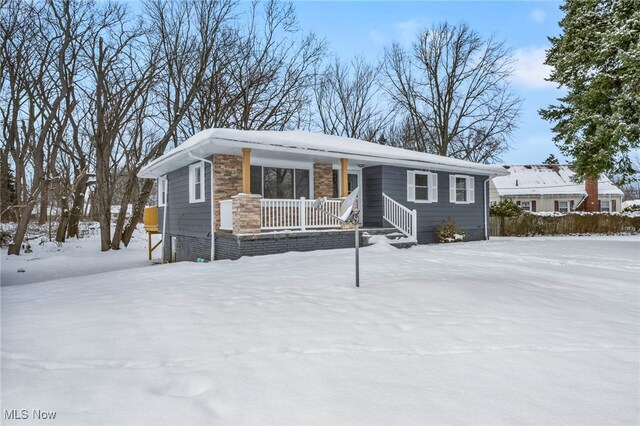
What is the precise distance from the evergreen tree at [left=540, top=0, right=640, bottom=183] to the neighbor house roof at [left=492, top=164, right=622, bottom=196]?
14438 millimetres

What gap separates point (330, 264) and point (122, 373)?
5.20 meters

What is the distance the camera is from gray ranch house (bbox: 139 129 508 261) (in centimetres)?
978

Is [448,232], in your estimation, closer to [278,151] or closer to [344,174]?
[344,174]

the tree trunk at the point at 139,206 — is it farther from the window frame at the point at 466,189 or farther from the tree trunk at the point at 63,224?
the window frame at the point at 466,189

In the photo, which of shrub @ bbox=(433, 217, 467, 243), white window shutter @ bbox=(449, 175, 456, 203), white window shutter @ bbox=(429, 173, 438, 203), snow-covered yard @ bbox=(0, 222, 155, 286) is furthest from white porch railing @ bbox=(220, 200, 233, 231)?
white window shutter @ bbox=(449, 175, 456, 203)

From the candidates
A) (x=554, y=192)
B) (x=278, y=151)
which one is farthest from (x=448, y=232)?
(x=554, y=192)

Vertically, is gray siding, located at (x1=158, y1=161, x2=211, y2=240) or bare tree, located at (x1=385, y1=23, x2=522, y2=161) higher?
bare tree, located at (x1=385, y1=23, x2=522, y2=161)

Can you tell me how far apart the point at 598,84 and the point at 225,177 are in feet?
41.5

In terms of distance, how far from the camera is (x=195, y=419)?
82.4 inches

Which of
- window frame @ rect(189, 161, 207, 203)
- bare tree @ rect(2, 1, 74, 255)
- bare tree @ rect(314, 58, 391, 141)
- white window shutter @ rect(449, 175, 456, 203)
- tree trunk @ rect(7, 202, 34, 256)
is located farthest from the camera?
bare tree @ rect(314, 58, 391, 141)

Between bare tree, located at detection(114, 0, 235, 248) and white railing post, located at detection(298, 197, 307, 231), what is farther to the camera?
bare tree, located at detection(114, 0, 235, 248)

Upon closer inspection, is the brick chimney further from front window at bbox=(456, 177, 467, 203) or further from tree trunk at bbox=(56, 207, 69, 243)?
tree trunk at bbox=(56, 207, 69, 243)

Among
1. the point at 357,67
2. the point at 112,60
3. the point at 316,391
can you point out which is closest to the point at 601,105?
the point at 316,391

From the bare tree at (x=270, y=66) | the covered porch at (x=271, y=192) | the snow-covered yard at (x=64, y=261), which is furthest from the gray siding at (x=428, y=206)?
the bare tree at (x=270, y=66)
